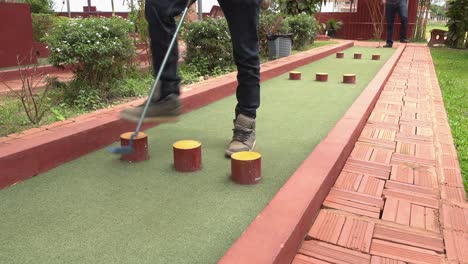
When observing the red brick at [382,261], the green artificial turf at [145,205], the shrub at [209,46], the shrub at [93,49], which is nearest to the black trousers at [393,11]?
the shrub at [209,46]

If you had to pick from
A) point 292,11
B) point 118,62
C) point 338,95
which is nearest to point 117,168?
point 118,62

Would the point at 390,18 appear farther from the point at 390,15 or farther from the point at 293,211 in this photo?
the point at 293,211

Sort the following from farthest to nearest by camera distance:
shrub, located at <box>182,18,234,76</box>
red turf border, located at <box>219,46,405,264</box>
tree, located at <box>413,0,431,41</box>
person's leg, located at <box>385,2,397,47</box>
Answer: tree, located at <box>413,0,431,41</box> < person's leg, located at <box>385,2,397,47</box> < shrub, located at <box>182,18,234,76</box> < red turf border, located at <box>219,46,405,264</box>

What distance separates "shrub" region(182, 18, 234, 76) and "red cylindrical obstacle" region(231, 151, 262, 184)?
383 cm

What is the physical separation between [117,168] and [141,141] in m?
0.19

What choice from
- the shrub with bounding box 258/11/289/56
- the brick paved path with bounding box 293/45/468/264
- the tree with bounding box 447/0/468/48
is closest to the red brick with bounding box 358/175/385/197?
the brick paved path with bounding box 293/45/468/264

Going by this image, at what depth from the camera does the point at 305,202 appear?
5.41ft

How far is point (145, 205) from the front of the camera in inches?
69.2

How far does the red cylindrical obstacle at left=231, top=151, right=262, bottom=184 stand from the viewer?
1.92m

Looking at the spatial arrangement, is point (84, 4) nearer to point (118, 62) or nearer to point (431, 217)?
point (118, 62)

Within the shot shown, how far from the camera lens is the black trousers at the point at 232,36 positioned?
213 centimetres

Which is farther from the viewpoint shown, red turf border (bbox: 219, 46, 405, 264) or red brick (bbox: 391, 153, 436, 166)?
red brick (bbox: 391, 153, 436, 166)

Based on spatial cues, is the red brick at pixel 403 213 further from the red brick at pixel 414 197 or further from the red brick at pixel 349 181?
the red brick at pixel 349 181

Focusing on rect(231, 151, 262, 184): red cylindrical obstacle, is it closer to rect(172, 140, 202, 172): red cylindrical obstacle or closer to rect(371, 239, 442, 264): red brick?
rect(172, 140, 202, 172): red cylindrical obstacle
